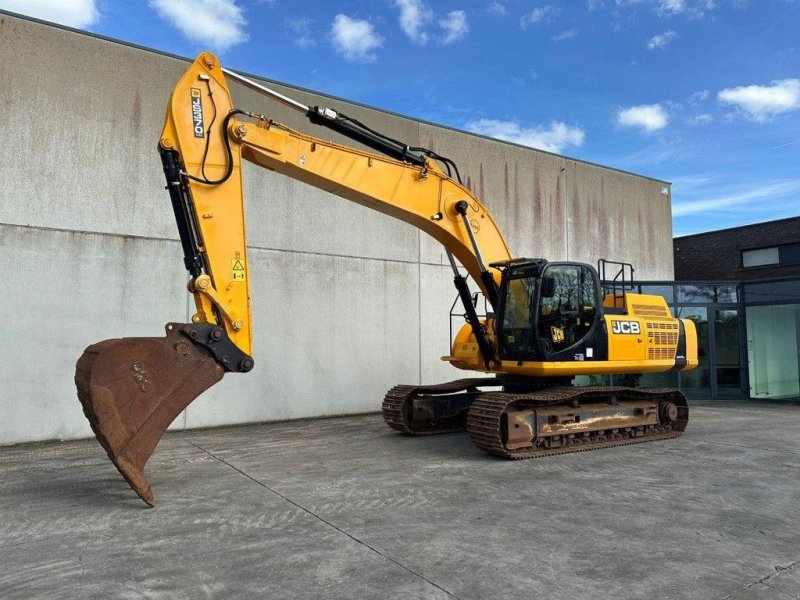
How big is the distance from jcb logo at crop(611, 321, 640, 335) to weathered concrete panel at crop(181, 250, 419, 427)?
5.48m

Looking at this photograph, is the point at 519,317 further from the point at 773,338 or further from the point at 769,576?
the point at 773,338

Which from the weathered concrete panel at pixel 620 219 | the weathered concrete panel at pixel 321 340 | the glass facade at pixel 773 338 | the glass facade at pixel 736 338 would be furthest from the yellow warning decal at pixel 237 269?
the glass facade at pixel 773 338

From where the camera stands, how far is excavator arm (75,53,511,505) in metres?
5.25

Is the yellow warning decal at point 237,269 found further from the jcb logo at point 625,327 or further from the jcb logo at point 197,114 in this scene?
the jcb logo at point 625,327

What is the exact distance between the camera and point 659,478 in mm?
6594

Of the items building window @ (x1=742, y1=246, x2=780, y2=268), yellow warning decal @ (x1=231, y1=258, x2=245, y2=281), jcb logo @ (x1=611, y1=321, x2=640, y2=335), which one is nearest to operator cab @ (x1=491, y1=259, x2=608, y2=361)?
jcb logo @ (x1=611, y1=321, x2=640, y2=335)

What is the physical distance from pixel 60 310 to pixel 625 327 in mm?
9250

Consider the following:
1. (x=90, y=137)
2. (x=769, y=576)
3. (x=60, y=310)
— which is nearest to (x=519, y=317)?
(x=769, y=576)

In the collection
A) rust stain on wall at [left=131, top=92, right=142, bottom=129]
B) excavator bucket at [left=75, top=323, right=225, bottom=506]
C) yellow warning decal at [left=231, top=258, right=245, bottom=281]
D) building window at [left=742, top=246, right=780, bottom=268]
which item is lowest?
excavator bucket at [left=75, top=323, right=225, bottom=506]

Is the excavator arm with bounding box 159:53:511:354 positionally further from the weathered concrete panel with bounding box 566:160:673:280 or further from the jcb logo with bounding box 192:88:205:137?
the weathered concrete panel with bounding box 566:160:673:280

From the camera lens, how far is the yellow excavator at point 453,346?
540cm

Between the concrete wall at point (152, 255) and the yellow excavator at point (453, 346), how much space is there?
→ 305 centimetres

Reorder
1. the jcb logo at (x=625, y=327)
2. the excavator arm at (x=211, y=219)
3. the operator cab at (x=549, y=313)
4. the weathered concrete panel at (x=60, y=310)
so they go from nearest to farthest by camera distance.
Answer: the excavator arm at (x=211, y=219)
the operator cab at (x=549, y=313)
the jcb logo at (x=625, y=327)
the weathered concrete panel at (x=60, y=310)

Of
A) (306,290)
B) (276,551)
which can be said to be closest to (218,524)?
(276,551)
